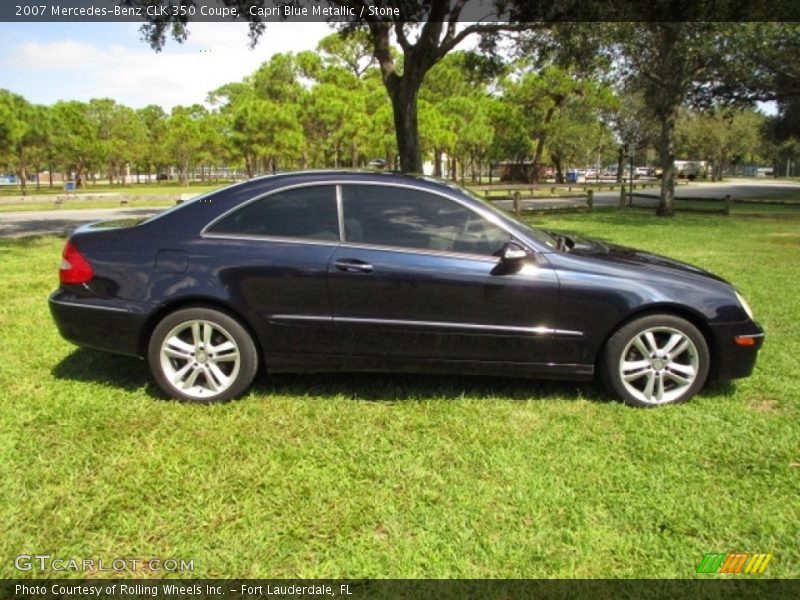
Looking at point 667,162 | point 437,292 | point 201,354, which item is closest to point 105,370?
point 201,354

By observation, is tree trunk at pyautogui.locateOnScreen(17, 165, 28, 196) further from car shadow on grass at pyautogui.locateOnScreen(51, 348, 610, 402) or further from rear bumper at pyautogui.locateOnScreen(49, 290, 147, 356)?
rear bumper at pyautogui.locateOnScreen(49, 290, 147, 356)

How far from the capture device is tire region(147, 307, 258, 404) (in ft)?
13.2

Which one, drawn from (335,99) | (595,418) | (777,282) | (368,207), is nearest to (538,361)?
(595,418)

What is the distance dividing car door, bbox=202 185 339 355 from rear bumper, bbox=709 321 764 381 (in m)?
2.57

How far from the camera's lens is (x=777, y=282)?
327 inches

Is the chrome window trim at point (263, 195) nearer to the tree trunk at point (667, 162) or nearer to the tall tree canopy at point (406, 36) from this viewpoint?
the tall tree canopy at point (406, 36)

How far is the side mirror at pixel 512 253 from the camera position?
3.84 meters

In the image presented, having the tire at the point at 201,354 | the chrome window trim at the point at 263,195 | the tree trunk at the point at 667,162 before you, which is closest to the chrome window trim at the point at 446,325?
the tire at the point at 201,354

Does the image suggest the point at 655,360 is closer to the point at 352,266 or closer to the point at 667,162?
the point at 352,266

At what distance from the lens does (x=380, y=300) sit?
394 centimetres

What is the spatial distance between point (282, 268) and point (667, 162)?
2018cm

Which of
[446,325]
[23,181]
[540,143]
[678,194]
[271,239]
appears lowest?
[446,325]

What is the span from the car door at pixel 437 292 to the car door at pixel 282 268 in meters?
0.10

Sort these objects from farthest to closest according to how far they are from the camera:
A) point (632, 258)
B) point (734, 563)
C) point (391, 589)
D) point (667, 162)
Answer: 1. point (667, 162)
2. point (632, 258)
3. point (734, 563)
4. point (391, 589)
